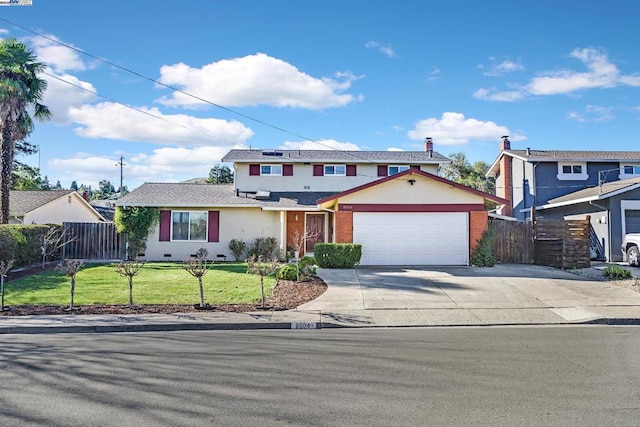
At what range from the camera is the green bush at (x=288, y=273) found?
13773 mm

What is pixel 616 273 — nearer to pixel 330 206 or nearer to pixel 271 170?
pixel 330 206

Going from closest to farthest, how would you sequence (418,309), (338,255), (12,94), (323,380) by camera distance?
(323,380)
(418,309)
(338,255)
(12,94)

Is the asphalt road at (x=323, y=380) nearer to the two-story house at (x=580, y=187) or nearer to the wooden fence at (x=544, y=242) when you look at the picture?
the wooden fence at (x=544, y=242)

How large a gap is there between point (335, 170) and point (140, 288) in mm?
14392

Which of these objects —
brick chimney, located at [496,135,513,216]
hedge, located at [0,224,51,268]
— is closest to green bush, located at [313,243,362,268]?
hedge, located at [0,224,51,268]

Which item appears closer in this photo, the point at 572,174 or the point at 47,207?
the point at 572,174

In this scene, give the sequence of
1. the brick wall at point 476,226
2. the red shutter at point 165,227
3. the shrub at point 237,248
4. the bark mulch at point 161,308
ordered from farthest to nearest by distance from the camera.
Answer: the red shutter at point 165,227
the shrub at point 237,248
the brick wall at point 476,226
the bark mulch at point 161,308

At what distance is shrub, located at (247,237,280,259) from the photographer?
68.2 feet

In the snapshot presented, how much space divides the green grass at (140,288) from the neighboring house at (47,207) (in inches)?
573

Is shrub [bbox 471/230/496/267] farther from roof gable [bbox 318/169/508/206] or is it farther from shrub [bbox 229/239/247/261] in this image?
shrub [bbox 229/239/247/261]

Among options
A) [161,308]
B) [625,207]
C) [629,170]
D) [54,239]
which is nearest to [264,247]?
[54,239]

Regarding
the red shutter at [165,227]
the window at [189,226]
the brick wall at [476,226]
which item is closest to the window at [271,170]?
the window at [189,226]

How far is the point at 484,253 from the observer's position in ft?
56.7

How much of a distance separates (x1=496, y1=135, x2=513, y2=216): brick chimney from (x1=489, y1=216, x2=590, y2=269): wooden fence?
12.8 meters
